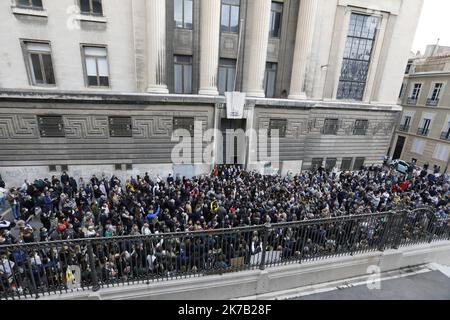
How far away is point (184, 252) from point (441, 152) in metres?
30.3

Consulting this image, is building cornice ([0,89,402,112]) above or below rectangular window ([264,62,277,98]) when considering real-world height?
below

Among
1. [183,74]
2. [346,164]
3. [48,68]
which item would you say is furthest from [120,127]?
[346,164]

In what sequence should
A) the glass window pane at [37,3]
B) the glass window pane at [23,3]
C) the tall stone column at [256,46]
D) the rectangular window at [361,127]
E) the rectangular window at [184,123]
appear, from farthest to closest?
the rectangular window at [361,127], the rectangular window at [184,123], the tall stone column at [256,46], the glass window pane at [37,3], the glass window pane at [23,3]

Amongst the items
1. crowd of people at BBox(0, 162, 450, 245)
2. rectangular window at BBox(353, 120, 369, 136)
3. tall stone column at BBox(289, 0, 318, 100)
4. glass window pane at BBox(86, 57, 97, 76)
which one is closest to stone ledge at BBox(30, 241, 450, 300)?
crowd of people at BBox(0, 162, 450, 245)

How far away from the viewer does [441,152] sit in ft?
83.6

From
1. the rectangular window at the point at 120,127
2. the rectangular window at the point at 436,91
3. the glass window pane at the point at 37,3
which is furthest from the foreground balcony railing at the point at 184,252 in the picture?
the rectangular window at the point at 436,91

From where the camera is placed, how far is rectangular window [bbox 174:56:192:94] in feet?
51.4

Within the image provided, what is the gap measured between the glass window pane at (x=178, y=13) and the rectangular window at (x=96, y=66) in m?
4.42

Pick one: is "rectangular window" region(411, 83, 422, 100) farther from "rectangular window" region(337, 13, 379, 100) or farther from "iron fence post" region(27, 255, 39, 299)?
"iron fence post" region(27, 255, 39, 299)

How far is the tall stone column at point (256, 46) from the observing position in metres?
15.0

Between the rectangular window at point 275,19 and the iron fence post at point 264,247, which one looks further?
the rectangular window at point 275,19

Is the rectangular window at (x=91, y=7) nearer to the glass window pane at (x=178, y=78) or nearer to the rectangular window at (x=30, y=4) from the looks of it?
the rectangular window at (x=30, y=4)

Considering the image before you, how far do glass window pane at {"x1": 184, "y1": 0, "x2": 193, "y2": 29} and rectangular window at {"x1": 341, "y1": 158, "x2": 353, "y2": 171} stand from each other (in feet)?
49.6
